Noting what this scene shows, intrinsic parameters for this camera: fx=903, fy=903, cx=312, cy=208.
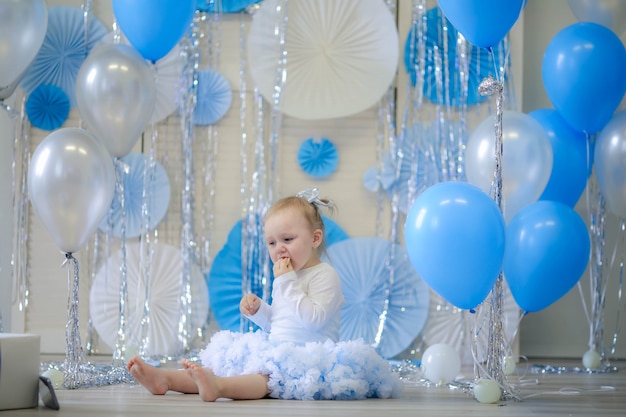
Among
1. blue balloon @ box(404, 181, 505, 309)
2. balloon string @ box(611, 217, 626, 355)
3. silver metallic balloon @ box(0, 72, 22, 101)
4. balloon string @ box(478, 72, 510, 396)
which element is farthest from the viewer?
balloon string @ box(611, 217, 626, 355)

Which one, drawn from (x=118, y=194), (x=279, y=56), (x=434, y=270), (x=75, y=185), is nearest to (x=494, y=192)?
(x=434, y=270)

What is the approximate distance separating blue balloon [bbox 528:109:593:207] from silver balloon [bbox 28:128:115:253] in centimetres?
199

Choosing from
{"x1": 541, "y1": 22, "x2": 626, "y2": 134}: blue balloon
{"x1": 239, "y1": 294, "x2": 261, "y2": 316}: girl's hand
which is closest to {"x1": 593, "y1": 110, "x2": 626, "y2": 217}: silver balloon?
{"x1": 541, "y1": 22, "x2": 626, "y2": 134}: blue balloon

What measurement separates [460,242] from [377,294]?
1.68m

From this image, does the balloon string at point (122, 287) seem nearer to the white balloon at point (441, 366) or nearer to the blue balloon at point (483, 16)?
the white balloon at point (441, 366)

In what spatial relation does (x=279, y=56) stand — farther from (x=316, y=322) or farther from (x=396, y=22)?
(x=316, y=322)

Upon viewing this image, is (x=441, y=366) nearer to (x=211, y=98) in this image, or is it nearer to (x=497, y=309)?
(x=497, y=309)

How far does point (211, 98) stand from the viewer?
4.59 m

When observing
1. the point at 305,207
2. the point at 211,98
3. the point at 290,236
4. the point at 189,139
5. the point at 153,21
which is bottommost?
the point at 290,236

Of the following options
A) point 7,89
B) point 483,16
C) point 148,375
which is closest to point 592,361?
point 483,16

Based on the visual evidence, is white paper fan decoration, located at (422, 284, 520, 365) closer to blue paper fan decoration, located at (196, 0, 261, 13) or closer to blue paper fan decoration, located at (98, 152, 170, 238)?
blue paper fan decoration, located at (98, 152, 170, 238)

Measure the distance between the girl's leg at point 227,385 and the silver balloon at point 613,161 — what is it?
1.95m

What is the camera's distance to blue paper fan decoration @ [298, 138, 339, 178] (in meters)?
4.57

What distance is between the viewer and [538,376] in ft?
12.6
